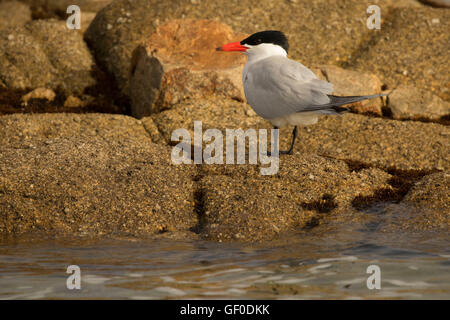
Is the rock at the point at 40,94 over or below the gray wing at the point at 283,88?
over

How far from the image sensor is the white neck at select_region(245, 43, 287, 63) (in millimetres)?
7543

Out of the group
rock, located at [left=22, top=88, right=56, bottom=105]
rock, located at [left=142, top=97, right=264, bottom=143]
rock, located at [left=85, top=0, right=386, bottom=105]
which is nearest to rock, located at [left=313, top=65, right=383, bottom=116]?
rock, located at [left=85, top=0, right=386, bottom=105]

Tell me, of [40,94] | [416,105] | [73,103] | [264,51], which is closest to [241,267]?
[264,51]

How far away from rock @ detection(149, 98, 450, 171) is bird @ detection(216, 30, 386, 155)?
1.79 metres

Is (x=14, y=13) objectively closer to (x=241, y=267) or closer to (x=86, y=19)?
(x=86, y=19)

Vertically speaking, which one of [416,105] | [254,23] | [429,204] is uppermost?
[254,23]

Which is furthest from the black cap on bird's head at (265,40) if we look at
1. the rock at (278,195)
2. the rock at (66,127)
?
the rock at (66,127)

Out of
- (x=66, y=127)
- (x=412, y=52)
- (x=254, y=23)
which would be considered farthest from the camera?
(x=254, y=23)

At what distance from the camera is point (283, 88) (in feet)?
23.3

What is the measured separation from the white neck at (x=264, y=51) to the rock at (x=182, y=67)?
7.70 feet

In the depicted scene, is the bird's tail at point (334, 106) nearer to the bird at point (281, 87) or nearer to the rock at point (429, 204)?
the bird at point (281, 87)

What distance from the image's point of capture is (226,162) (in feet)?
26.2

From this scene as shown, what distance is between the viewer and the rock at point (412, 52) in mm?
11477

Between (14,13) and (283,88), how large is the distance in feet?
35.5
